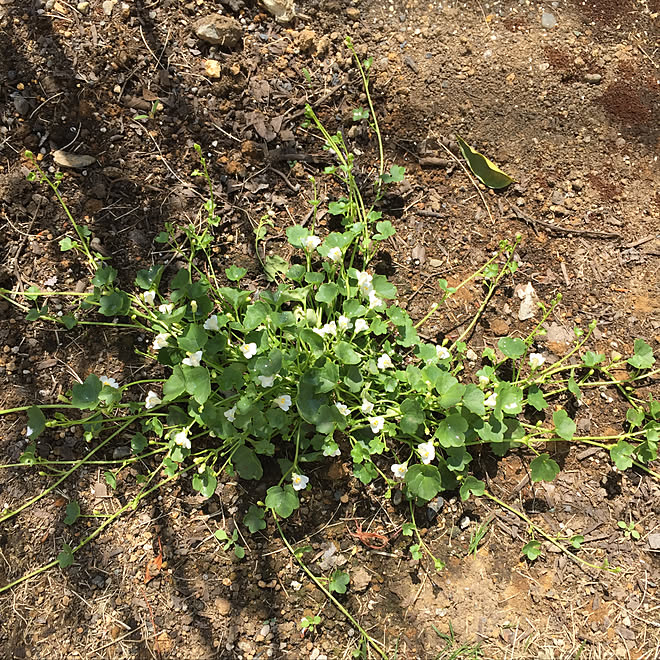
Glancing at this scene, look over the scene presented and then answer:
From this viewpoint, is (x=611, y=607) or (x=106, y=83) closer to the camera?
(x=611, y=607)

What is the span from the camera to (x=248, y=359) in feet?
7.30

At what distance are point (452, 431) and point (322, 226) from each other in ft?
3.67

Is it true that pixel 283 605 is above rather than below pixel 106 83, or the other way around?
below

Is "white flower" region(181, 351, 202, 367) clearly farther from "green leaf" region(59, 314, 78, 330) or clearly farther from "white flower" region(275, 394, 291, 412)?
"green leaf" region(59, 314, 78, 330)

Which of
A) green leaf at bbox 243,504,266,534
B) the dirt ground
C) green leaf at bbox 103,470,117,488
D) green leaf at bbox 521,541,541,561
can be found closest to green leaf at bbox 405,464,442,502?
the dirt ground

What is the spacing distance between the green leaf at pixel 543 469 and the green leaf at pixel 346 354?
0.86 m

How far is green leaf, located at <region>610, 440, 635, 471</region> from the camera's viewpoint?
2322mm

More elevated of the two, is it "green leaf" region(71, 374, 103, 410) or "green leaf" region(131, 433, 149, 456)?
"green leaf" region(71, 374, 103, 410)

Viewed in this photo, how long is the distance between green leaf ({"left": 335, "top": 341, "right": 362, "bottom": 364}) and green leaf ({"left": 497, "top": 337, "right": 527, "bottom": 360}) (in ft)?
2.17

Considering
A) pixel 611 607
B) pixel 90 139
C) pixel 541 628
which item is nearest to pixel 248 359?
pixel 90 139

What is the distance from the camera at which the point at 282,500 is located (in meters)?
2.15

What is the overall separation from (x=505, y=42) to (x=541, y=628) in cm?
270

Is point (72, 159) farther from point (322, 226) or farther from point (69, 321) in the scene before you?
point (322, 226)

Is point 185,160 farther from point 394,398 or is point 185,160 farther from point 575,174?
point 575,174
